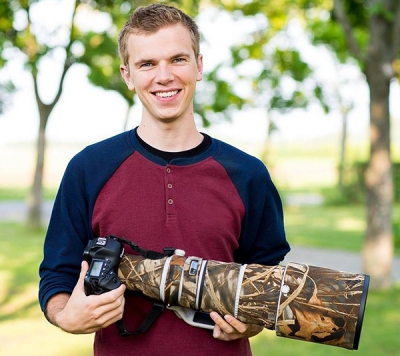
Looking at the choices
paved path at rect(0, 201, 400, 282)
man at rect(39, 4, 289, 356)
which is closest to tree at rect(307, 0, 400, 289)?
paved path at rect(0, 201, 400, 282)

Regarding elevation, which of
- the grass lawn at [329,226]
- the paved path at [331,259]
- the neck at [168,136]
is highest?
the neck at [168,136]

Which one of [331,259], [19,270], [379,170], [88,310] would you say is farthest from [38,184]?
[88,310]

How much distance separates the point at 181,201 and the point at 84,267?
15.7 inches

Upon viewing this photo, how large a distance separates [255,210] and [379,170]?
6396 millimetres

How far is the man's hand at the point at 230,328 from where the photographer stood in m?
2.21

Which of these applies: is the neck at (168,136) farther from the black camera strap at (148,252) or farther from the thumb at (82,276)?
the thumb at (82,276)

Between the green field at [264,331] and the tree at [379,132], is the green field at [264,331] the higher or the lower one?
the lower one

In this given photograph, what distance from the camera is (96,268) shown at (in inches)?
86.2

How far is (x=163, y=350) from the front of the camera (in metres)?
2.29

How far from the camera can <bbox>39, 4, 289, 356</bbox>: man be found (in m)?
2.31

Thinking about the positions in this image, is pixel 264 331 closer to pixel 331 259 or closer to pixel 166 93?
pixel 331 259

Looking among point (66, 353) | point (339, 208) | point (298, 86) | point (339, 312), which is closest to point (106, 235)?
point (339, 312)

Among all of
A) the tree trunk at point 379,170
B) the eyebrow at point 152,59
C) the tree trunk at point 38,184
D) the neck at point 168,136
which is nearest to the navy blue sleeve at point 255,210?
the neck at point 168,136

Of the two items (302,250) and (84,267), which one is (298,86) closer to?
(302,250)
